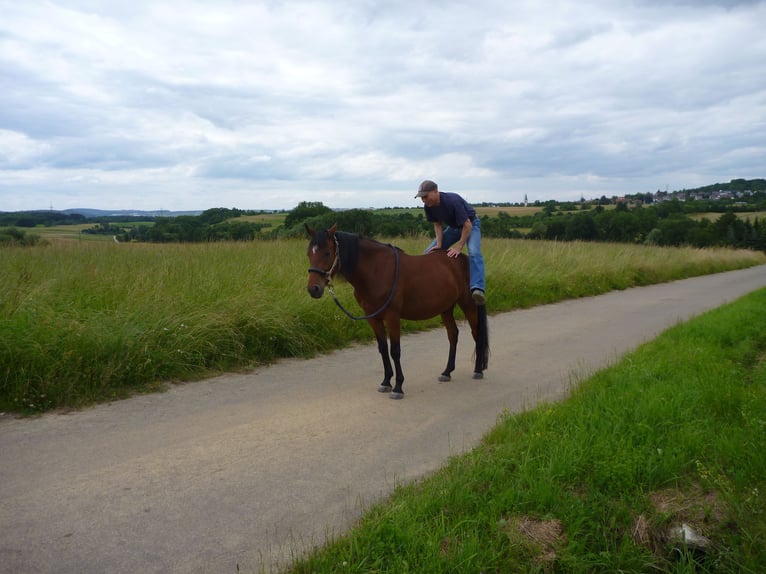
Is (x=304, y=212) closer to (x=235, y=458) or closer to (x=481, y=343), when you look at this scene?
(x=481, y=343)

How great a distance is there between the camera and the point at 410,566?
2797 mm

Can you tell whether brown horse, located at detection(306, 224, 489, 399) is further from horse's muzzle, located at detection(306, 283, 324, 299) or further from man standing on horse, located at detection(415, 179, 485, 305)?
man standing on horse, located at detection(415, 179, 485, 305)

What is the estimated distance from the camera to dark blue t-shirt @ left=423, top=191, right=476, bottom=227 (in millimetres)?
6965

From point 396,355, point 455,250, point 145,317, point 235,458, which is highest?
point 455,250

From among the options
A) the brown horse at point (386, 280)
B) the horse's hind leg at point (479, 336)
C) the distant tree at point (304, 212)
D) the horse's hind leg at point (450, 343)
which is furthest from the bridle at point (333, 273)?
the distant tree at point (304, 212)

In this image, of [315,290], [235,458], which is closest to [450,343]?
[315,290]

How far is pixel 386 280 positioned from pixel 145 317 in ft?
10.5

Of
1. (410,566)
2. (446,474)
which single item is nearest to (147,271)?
(446,474)

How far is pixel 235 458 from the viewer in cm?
436

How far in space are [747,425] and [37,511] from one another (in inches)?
199

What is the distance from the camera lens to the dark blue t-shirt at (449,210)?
6965mm

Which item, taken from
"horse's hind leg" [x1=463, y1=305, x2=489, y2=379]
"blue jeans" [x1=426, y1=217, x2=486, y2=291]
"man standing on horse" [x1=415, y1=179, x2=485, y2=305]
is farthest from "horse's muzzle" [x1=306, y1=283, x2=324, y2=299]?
"horse's hind leg" [x1=463, y1=305, x2=489, y2=379]

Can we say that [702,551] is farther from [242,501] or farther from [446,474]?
[242,501]

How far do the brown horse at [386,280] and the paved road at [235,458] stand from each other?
674 millimetres
